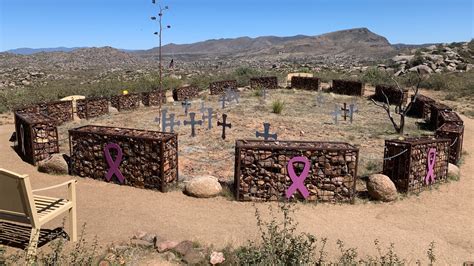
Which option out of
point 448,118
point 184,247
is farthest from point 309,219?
point 448,118

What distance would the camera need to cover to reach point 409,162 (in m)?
8.95

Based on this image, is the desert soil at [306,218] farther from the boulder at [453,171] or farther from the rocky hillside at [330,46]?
the rocky hillside at [330,46]

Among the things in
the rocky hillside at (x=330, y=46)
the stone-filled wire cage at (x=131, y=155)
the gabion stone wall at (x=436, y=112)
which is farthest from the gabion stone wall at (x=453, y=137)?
the rocky hillside at (x=330, y=46)

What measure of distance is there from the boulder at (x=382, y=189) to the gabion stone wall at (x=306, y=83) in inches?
710

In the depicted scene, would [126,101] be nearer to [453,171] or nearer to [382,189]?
[382,189]

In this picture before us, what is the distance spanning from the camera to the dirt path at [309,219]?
681cm

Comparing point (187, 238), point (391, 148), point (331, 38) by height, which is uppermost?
point (331, 38)

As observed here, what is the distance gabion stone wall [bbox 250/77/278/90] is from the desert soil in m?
17.3

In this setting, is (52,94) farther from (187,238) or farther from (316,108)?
(187,238)

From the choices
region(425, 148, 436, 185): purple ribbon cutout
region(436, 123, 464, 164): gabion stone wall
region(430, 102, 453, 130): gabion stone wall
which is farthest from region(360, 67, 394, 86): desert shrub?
region(425, 148, 436, 185): purple ribbon cutout

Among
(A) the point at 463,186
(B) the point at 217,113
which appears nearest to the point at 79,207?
(A) the point at 463,186

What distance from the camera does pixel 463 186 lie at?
32.2ft

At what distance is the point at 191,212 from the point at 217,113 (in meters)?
10.4

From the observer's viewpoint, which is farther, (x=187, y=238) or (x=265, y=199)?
(x=265, y=199)
